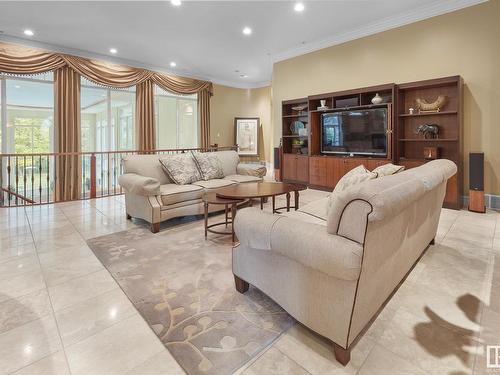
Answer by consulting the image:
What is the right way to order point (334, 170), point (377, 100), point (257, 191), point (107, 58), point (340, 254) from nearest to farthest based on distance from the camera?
point (340, 254) < point (257, 191) < point (377, 100) < point (334, 170) < point (107, 58)

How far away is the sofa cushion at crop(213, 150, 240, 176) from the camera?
15.8ft

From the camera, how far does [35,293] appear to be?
202 centimetres

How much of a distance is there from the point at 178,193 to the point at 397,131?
379 cm

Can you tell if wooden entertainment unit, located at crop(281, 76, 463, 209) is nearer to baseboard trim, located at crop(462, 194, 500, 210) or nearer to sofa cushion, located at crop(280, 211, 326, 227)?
baseboard trim, located at crop(462, 194, 500, 210)

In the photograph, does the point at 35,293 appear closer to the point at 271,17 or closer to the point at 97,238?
the point at 97,238

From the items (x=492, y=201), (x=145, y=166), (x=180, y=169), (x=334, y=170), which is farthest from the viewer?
(x=334, y=170)

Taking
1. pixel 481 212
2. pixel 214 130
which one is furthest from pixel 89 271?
pixel 214 130

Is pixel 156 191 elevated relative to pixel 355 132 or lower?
lower

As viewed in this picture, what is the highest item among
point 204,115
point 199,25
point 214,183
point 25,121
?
point 199,25

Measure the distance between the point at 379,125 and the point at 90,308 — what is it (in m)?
5.00

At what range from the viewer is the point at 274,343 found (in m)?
1.49

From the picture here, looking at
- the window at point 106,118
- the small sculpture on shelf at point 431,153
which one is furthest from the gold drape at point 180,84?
the small sculpture on shelf at point 431,153

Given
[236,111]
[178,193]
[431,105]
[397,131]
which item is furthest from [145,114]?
[431,105]

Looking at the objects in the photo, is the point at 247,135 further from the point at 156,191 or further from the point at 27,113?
the point at 156,191
